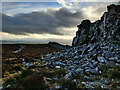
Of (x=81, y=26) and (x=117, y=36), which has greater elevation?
(x=81, y=26)

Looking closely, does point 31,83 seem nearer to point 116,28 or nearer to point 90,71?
point 90,71

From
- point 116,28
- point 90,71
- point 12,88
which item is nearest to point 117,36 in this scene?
point 116,28

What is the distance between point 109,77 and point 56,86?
5.35 metres

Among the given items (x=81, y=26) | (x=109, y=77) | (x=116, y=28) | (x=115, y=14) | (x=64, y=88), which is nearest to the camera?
(x=64, y=88)

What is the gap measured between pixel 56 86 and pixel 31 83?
1911mm

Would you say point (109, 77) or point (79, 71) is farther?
point (79, 71)

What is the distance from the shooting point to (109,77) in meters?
8.41

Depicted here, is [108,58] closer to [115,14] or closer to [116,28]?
[116,28]

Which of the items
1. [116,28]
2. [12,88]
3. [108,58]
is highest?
[116,28]

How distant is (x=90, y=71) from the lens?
9742mm

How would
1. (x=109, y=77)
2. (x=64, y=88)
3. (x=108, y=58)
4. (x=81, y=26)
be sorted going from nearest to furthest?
(x=64, y=88) < (x=109, y=77) < (x=108, y=58) < (x=81, y=26)

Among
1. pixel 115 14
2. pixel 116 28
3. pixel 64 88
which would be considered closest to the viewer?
pixel 64 88

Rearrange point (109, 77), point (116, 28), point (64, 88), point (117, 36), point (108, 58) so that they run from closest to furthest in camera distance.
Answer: point (64, 88), point (109, 77), point (108, 58), point (117, 36), point (116, 28)

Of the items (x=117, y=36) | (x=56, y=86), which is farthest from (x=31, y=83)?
(x=117, y=36)
